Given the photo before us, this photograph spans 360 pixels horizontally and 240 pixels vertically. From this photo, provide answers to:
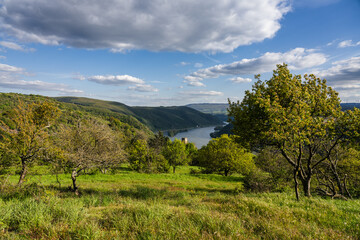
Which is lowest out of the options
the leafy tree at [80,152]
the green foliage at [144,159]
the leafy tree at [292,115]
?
the green foliage at [144,159]

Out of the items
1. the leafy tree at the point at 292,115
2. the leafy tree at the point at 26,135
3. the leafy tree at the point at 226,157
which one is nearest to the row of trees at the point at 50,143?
the leafy tree at the point at 26,135

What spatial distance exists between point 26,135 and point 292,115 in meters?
14.8

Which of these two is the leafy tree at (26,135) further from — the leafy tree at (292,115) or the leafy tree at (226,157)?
the leafy tree at (226,157)

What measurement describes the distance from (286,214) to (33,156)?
13.1 metres

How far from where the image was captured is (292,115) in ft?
31.0

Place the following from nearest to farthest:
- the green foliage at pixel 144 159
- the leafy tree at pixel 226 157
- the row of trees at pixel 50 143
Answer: the row of trees at pixel 50 143, the green foliage at pixel 144 159, the leafy tree at pixel 226 157

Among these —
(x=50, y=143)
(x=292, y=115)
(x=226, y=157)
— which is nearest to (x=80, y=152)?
(x=50, y=143)

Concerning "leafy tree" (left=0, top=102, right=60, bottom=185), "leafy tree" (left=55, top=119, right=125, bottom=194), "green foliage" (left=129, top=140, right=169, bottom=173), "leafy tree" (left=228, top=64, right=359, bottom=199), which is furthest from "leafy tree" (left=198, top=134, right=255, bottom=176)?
"leafy tree" (left=0, top=102, right=60, bottom=185)

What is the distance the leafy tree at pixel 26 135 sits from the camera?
959 cm

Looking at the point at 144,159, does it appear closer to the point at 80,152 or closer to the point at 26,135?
the point at 80,152

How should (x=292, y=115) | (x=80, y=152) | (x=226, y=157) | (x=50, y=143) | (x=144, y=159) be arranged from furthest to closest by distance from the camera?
(x=226, y=157) < (x=144, y=159) < (x=80, y=152) < (x=50, y=143) < (x=292, y=115)

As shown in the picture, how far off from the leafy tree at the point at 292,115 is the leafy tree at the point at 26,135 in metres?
12.7

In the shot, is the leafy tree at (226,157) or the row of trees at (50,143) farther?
the leafy tree at (226,157)

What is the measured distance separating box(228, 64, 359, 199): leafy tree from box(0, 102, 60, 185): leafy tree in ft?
41.7
